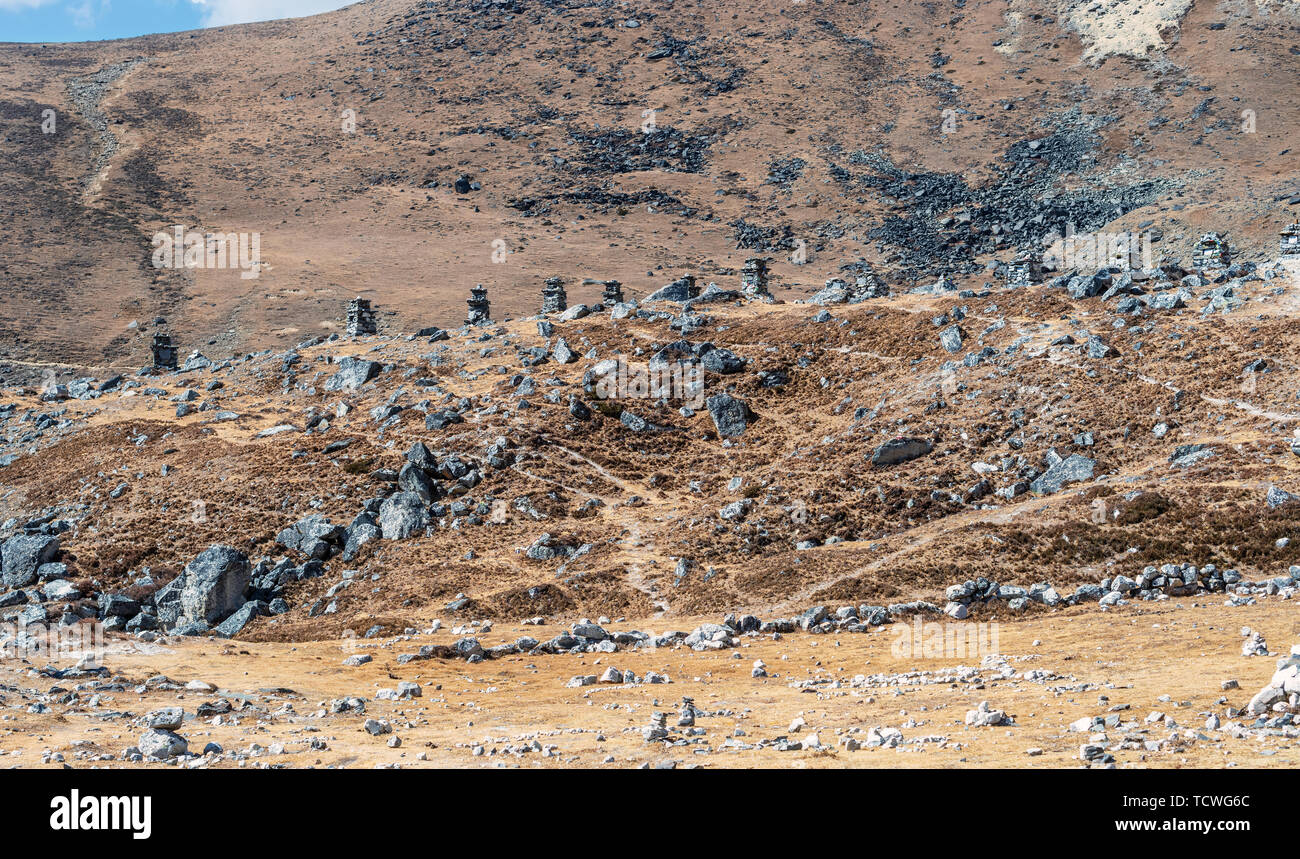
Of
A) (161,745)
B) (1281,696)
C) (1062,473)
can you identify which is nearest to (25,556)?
(161,745)

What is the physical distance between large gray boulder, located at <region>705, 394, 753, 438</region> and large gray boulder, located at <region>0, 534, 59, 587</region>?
26.7 metres

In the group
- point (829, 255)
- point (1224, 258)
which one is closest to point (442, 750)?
point (1224, 258)

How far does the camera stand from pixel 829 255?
10669 centimetres

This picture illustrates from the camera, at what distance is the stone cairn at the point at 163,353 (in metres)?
72.7

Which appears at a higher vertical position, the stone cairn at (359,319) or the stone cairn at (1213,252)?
the stone cairn at (1213,252)

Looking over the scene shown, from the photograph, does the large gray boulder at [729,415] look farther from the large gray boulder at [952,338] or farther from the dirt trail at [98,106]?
the dirt trail at [98,106]

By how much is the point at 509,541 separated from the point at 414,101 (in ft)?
375

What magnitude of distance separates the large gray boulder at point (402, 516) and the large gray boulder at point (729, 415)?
531 inches

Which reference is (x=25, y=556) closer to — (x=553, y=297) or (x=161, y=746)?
(x=161, y=746)

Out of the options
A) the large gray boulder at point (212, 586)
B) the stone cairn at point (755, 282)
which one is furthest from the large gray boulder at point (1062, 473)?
the large gray boulder at point (212, 586)

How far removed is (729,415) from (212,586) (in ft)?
72.2

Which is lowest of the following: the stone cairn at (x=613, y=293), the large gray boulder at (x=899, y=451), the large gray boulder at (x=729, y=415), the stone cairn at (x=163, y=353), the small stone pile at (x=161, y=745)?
the small stone pile at (x=161, y=745)

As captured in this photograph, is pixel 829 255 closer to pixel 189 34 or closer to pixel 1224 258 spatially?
pixel 1224 258

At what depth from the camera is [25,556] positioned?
40719mm
